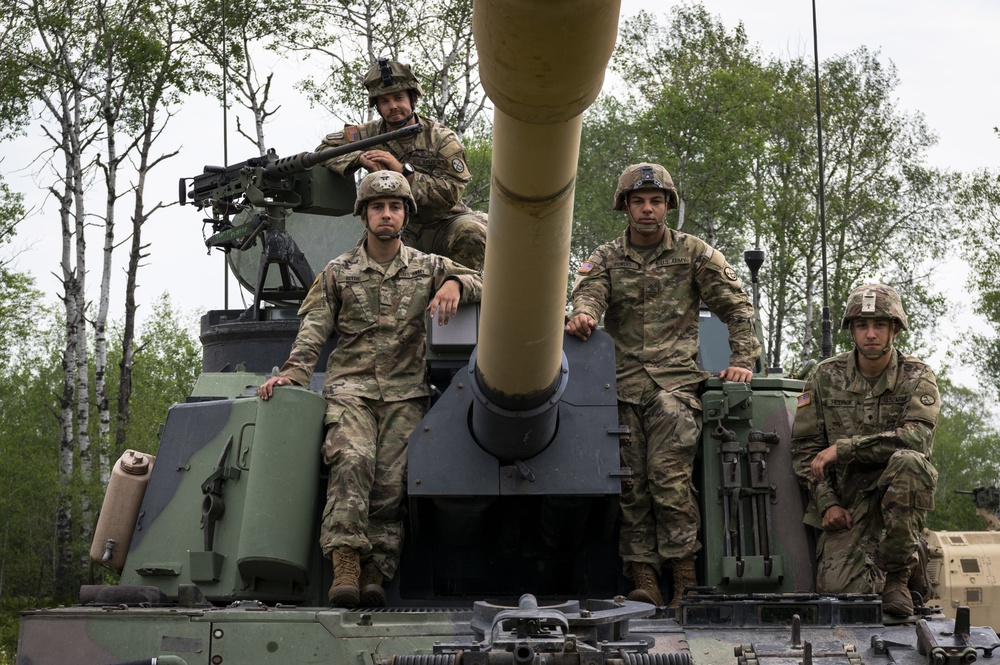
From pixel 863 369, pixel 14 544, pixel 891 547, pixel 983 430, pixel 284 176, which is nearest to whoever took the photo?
pixel 891 547

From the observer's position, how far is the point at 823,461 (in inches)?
287

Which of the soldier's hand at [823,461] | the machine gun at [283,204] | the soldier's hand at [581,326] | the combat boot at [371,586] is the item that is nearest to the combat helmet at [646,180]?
the soldier's hand at [581,326]

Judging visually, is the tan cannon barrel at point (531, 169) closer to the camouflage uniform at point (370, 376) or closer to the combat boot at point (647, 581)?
the camouflage uniform at point (370, 376)

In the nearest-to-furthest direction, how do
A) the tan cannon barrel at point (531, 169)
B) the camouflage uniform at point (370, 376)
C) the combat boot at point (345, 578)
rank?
1. the tan cannon barrel at point (531, 169)
2. the combat boot at point (345, 578)
3. the camouflage uniform at point (370, 376)

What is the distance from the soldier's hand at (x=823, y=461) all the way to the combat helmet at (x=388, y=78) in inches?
160

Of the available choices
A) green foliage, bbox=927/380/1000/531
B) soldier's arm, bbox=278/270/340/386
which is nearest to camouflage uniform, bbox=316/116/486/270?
soldier's arm, bbox=278/270/340/386

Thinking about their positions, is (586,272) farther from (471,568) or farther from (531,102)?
(531,102)

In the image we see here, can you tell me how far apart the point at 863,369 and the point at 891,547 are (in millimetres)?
1005

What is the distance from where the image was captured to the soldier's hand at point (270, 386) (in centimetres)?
735

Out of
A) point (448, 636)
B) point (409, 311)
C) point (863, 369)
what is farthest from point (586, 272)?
point (448, 636)

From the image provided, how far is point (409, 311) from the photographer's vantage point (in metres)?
7.91

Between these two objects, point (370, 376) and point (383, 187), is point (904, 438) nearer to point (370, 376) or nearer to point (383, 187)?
point (370, 376)

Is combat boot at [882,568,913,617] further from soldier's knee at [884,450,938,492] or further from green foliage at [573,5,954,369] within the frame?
green foliage at [573,5,954,369]

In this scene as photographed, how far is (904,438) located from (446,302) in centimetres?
238
